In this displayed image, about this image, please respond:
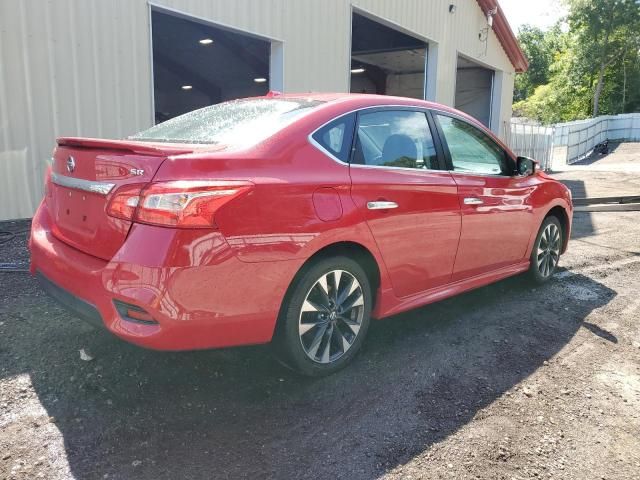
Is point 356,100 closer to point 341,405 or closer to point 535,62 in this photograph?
point 341,405

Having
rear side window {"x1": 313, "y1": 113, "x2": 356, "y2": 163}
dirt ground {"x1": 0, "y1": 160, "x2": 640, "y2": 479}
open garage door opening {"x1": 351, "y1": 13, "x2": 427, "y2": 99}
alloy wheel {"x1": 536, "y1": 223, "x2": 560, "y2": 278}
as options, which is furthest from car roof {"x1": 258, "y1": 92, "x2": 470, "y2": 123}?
open garage door opening {"x1": 351, "y1": 13, "x2": 427, "y2": 99}

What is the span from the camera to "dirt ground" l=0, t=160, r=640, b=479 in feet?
8.25

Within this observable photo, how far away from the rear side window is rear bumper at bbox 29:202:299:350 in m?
0.76

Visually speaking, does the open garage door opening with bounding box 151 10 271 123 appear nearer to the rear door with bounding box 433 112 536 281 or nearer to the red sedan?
the rear door with bounding box 433 112 536 281

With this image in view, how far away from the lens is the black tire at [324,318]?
3.04 meters

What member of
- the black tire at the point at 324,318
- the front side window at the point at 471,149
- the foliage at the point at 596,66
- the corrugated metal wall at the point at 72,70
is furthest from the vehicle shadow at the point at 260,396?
the foliage at the point at 596,66

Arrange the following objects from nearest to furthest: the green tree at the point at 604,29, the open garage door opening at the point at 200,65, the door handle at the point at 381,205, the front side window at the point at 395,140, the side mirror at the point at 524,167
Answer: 1. the door handle at the point at 381,205
2. the front side window at the point at 395,140
3. the side mirror at the point at 524,167
4. the open garage door opening at the point at 200,65
5. the green tree at the point at 604,29

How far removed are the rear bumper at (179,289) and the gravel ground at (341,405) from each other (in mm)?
468

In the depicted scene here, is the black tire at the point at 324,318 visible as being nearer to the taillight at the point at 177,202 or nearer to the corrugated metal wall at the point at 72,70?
the taillight at the point at 177,202

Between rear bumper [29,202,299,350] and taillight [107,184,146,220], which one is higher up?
taillight [107,184,146,220]

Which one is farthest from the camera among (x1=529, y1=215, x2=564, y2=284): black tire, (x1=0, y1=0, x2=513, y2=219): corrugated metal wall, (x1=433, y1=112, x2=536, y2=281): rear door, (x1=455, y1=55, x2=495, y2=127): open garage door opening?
(x1=455, y1=55, x2=495, y2=127): open garage door opening

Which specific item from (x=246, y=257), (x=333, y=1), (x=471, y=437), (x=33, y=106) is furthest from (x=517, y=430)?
(x=333, y=1)

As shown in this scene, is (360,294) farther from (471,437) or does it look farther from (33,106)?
(33,106)

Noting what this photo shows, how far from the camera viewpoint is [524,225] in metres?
4.79
